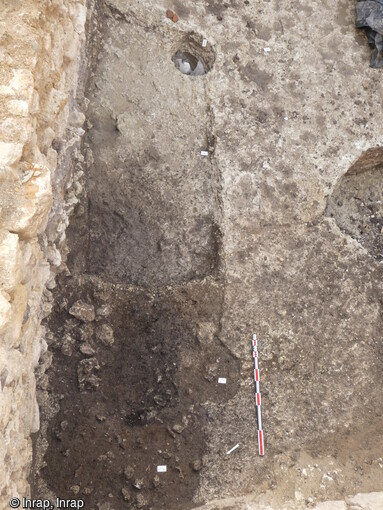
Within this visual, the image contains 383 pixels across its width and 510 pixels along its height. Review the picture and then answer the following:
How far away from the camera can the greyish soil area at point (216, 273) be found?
400 cm

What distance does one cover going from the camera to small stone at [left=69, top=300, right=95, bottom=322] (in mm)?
4078

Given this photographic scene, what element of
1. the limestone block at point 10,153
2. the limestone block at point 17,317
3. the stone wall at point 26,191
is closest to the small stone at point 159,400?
the stone wall at point 26,191

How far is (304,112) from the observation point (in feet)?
16.5

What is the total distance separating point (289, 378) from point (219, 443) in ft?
2.42

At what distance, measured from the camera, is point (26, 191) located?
2982 millimetres

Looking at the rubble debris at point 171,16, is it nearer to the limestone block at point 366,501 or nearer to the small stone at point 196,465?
the small stone at point 196,465

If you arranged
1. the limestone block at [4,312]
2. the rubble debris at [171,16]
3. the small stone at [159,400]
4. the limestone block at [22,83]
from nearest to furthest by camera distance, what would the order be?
the limestone block at [4,312]
the limestone block at [22,83]
the small stone at [159,400]
the rubble debris at [171,16]

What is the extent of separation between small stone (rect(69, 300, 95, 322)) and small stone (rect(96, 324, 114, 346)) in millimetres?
100

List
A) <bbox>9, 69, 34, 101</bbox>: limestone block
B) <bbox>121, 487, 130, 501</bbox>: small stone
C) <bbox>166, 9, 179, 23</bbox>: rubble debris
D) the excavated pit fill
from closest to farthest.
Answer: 1. <bbox>9, 69, 34, 101</bbox>: limestone block
2. <bbox>121, 487, 130, 501</bbox>: small stone
3. <bbox>166, 9, 179, 23</bbox>: rubble debris
4. the excavated pit fill

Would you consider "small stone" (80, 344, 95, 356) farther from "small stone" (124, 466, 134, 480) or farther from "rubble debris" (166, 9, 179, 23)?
"rubble debris" (166, 9, 179, 23)

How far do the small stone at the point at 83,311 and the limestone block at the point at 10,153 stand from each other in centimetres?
141

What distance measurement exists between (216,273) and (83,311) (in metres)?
1.10

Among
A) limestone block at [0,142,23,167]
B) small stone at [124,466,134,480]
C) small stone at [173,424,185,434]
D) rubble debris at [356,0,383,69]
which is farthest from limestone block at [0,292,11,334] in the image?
rubble debris at [356,0,383,69]

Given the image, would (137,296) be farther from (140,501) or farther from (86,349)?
(140,501)
